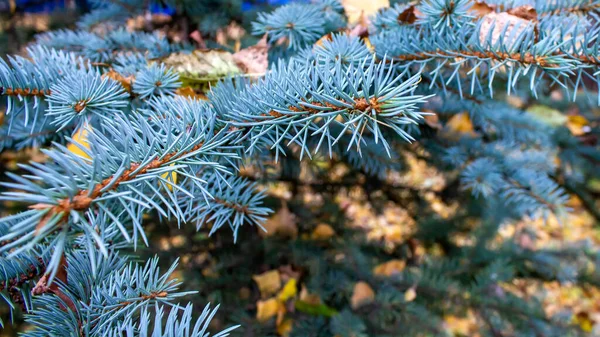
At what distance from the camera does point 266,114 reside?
339mm

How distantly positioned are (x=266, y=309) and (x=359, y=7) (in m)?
0.57

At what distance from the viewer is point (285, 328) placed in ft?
2.20

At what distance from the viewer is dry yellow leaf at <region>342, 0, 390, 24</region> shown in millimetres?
704

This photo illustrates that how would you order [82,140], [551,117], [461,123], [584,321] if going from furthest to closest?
[584,321], [551,117], [461,123], [82,140]

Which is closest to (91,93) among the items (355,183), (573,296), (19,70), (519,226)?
(19,70)

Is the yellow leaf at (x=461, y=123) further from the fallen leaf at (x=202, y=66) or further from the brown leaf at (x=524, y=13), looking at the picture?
the fallen leaf at (x=202, y=66)

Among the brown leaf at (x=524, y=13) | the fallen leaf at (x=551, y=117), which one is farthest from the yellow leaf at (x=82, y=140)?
the fallen leaf at (x=551, y=117)

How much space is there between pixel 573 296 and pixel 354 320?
74.6 inches

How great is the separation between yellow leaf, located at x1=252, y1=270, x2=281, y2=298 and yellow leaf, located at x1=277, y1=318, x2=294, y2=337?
0.21 feet

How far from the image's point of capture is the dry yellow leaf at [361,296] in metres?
0.73

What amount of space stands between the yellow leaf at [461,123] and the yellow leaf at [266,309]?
51 centimetres

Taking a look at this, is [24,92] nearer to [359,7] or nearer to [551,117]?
[359,7]

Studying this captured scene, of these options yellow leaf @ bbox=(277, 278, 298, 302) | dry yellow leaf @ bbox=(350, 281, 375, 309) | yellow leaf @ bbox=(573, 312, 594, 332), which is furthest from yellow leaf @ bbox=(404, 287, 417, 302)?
yellow leaf @ bbox=(573, 312, 594, 332)

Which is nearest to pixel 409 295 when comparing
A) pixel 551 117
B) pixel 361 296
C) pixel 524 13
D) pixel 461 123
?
pixel 361 296
